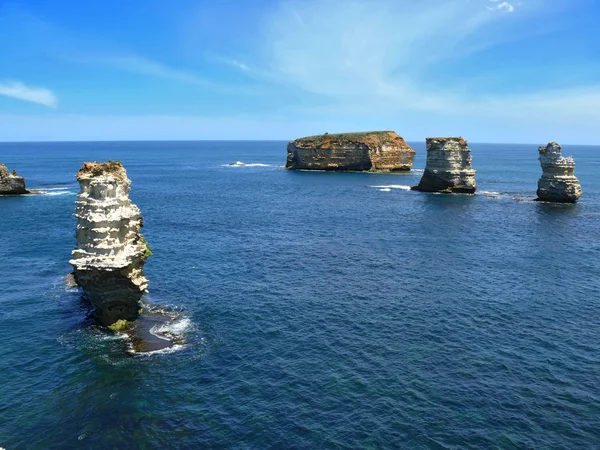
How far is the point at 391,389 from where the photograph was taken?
3119 centimetres

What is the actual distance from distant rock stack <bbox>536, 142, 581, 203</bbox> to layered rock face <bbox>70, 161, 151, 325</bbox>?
91448mm

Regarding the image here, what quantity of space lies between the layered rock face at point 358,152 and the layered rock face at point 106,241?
143 meters

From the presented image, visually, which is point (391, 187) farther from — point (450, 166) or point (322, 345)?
point (322, 345)

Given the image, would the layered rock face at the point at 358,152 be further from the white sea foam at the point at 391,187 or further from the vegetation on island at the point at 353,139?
the white sea foam at the point at 391,187

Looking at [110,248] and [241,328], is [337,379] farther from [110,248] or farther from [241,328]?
[110,248]

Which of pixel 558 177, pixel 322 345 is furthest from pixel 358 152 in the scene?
pixel 322 345

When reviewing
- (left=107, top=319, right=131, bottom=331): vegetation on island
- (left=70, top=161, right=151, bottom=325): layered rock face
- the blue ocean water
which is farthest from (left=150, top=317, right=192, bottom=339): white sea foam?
(left=70, top=161, right=151, bottom=325): layered rock face

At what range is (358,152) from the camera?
578ft

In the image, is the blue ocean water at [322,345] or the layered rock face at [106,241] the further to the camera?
the layered rock face at [106,241]

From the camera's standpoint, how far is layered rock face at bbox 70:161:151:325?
3728 centimetres

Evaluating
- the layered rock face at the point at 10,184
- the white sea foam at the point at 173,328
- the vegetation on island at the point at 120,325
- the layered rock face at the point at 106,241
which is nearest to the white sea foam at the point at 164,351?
the white sea foam at the point at 173,328

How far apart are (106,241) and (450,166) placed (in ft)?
321

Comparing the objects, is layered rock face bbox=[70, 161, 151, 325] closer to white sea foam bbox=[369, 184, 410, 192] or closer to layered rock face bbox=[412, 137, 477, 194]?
layered rock face bbox=[412, 137, 477, 194]

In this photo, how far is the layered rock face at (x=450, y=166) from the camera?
115m
